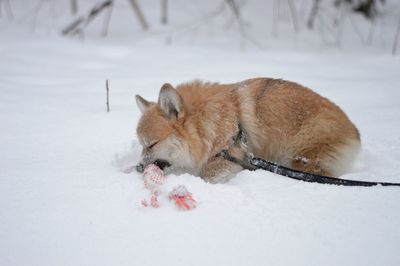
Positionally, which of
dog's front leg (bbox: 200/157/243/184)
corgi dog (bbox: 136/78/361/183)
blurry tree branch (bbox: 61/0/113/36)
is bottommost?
dog's front leg (bbox: 200/157/243/184)

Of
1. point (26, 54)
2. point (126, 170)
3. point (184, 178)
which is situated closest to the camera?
point (184, 178)

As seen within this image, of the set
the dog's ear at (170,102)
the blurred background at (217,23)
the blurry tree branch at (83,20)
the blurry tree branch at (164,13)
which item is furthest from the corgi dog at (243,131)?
the blurry tree branch at (164,13)

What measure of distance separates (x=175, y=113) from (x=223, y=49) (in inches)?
223

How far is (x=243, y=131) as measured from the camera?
3234mm

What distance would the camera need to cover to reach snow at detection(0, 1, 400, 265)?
1.97m

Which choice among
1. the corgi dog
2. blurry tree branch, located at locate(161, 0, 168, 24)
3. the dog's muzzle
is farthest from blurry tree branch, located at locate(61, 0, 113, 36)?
the dog's muzzle

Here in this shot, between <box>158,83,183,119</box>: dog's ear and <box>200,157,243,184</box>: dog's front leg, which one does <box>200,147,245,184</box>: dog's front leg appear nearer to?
<box>200,157,243,184</box>: dog's front leg

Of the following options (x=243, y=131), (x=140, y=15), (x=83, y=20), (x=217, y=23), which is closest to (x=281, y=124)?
(x=243, y=131)

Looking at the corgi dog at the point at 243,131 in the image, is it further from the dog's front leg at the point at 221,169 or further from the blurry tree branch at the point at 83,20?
the blurry tree branch at the point at 83,20

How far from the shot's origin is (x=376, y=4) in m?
11.8

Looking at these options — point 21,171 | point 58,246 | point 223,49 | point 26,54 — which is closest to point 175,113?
point 21,171

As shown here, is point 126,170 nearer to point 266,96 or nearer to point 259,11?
point 266,96

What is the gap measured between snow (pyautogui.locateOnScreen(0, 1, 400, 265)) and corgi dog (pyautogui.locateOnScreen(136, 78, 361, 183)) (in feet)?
0.91

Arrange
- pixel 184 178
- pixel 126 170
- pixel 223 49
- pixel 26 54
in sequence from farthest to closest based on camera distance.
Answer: pixel 223 49
pixel 26 54
pixel 126 170
pixel 184 178
